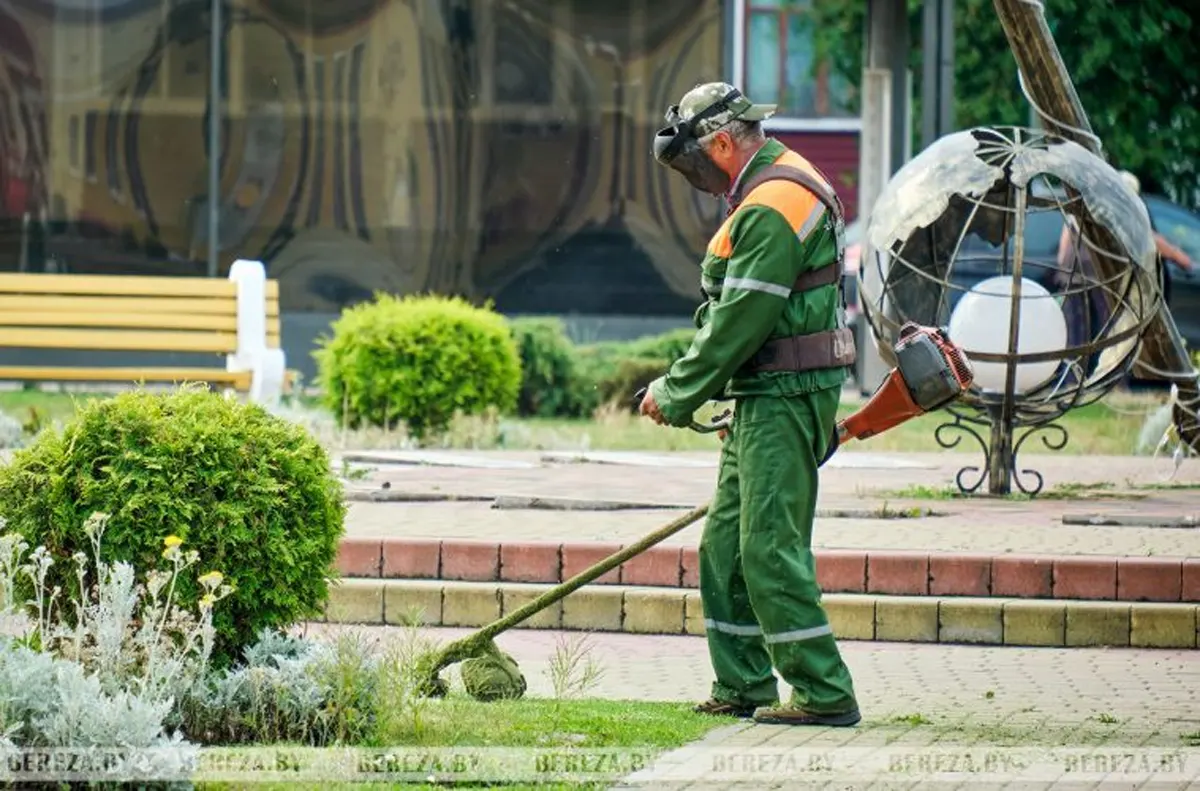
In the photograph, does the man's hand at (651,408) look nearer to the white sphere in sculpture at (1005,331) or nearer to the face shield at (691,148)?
the face shield at (691,148)

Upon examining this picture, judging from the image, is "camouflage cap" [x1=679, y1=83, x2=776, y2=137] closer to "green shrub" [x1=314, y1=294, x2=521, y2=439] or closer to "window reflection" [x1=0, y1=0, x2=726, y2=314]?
"green shrub" [x1=314, y1=294, x2=521, y2=439]

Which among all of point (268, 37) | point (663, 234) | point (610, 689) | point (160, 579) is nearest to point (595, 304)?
point (663, 234)

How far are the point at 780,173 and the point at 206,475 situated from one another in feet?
6.17

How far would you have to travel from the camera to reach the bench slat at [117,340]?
56.4ft

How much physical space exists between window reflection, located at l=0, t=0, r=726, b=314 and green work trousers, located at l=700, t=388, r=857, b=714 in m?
15.6

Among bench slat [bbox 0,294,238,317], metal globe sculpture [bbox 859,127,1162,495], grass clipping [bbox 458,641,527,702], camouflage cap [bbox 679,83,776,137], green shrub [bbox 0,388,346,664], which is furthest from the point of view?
bench slat [bbox 0,294,238,317]

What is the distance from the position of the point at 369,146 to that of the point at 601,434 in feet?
18.1

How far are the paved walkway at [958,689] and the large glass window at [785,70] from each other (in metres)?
43.1

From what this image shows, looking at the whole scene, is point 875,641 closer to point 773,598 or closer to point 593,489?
point 773,598

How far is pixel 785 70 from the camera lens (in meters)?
55.1

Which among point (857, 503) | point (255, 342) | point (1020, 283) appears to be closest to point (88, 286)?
point (255, 342)

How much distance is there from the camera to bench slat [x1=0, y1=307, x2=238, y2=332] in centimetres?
1736

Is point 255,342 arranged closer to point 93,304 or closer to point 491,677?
point 93,304

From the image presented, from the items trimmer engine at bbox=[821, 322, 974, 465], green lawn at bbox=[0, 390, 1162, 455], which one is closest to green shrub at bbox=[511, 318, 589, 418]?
green lawn at bbox=[0, 390, 1162, 455]
